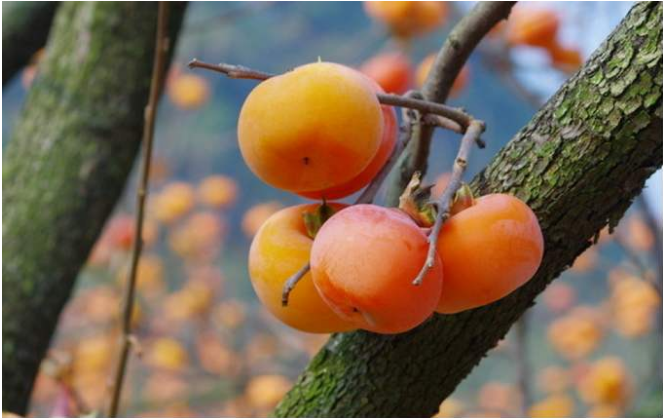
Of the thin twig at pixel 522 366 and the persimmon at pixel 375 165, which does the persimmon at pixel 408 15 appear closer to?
the thin twig at pixel 522 366

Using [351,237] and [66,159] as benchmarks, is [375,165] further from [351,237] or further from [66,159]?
[66,159]

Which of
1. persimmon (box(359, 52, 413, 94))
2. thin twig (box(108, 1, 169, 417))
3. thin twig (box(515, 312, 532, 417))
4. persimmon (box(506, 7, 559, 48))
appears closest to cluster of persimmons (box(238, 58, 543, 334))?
thin twig (box(108, 1, 169, 417))

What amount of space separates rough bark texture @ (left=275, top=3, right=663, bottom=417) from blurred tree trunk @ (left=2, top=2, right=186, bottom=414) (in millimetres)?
585

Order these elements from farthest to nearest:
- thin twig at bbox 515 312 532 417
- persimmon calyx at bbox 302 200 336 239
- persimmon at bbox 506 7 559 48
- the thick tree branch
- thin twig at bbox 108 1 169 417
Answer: persimmon at bbox 506 7 559 48 → thin twig at bbox 515 312 532 417 → thin twig at bbox 108 1 169 417 → the thick tree branch → persimmon calyx at bbox 302 200 336 239

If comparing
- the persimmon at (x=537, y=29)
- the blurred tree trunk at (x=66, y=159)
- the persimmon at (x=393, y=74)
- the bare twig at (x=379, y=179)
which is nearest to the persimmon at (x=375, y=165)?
the bare twig at (x=379, y=179)

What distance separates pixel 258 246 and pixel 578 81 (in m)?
0.23

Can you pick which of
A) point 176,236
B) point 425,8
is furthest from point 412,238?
point 176,236

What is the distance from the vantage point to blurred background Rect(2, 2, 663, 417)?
175 centimetres

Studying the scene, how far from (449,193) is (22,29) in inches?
41.3

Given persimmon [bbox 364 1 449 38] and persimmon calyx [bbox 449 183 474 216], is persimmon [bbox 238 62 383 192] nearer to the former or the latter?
persimmon calyx [bbox 449 183 474 216]

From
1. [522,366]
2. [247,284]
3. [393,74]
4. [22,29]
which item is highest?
[393,74]

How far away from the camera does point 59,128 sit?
46.8 inches

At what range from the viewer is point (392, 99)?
22.1 inches

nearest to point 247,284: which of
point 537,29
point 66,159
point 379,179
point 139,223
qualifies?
point 537,29
